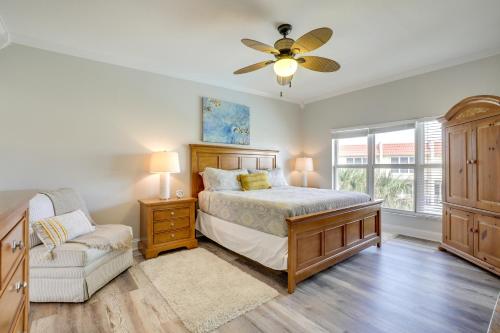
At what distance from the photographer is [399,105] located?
13.2 feet

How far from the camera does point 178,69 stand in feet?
12.2

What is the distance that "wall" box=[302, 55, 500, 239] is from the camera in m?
3.29

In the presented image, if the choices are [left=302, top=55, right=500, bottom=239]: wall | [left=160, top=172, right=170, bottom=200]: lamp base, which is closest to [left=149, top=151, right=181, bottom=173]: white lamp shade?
[left=160, top=172, right=170, bottom=200]: lamp base

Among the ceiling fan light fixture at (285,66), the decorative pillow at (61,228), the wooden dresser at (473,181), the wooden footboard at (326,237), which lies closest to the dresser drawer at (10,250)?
the decorative pillow at (61,228)

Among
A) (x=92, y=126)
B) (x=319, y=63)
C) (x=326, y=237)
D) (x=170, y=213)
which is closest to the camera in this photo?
(x=319, y=63)

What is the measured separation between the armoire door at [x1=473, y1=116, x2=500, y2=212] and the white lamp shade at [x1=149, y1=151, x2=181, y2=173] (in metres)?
3.70

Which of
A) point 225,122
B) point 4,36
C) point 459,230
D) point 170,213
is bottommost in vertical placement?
point 459,230

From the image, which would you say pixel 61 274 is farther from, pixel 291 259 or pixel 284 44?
pixel 284 44

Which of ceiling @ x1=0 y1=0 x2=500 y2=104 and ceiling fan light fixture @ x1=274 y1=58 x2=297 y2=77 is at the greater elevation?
ceiling @ x1=0 y1=0 x2=500 y2=104

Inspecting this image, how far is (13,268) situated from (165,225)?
2.19 meters

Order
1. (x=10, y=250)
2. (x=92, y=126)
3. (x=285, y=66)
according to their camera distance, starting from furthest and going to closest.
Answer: (x=92, y=126), (x=285, y=66), (x=10, y=250)

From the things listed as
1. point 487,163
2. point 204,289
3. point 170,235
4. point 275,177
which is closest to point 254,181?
point 275,177

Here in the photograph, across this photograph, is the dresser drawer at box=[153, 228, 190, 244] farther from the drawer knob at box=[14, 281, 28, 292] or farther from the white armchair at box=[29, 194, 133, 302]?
the drawer knob at box=[14, 281, 28, 292]

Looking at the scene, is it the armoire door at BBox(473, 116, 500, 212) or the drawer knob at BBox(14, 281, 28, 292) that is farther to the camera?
the armoire door at BBox(473, 116, 500, 212)
